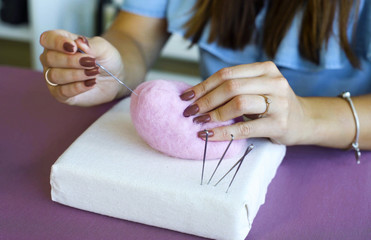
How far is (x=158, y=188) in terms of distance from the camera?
56 cm

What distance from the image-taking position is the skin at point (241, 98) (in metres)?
0.62

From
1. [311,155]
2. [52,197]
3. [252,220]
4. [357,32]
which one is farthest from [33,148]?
[357,32]

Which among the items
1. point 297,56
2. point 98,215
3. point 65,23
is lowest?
point 65,23

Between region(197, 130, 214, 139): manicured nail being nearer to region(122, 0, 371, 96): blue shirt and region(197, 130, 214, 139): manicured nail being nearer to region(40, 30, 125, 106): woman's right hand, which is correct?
region(40, 30, 125, 106): woman's right hand

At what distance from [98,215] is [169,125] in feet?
0.54

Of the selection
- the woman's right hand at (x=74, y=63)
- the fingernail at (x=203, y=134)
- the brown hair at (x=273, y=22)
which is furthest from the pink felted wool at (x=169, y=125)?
the brown hair at (x=273, y=22)

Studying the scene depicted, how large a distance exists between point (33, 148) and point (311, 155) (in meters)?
0.51

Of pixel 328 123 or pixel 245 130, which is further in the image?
pixel 328 123

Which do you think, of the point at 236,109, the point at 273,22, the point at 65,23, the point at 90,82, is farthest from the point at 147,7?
the point at 65,23

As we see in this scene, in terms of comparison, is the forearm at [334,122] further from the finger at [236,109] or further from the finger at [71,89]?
the finger at [71,89]

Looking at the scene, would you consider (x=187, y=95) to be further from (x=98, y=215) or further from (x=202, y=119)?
(x=98, y=215)

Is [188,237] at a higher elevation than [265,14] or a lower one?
lower

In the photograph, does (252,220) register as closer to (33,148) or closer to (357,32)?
(33,148)

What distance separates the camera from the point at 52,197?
1.98 ft
